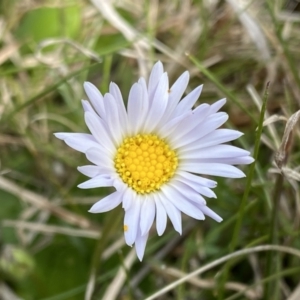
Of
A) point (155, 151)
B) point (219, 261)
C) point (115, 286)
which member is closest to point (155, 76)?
point (155, 151)

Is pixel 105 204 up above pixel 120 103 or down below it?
below

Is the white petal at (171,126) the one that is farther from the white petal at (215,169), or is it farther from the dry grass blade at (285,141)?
the dry grass blade at (285,141)

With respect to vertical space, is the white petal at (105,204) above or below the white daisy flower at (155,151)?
below

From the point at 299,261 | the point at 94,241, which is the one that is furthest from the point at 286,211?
the point at 94,241

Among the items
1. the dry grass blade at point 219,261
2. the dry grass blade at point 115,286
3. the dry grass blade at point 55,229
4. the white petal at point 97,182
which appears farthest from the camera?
the dry grass blade at point 55,229

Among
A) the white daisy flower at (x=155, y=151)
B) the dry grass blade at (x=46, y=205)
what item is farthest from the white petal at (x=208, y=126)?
the dry grass blade at (x=46, y=205)

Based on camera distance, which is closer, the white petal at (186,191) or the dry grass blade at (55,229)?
the white petal at (186,191)

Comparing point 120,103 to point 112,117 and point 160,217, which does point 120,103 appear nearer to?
point 112,117

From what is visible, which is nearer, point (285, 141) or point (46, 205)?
point (285, 141)
